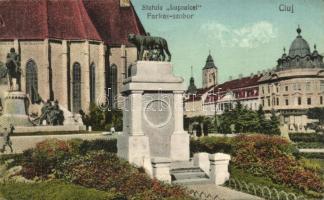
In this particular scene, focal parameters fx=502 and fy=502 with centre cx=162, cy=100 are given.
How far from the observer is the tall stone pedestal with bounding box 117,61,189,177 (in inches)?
693

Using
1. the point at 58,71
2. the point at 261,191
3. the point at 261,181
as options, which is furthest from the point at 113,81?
the point at 261,191

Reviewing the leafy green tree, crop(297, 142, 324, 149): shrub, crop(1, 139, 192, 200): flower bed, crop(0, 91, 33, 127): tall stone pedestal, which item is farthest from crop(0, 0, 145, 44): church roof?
crop(1, 139, 192, 200): flower bed

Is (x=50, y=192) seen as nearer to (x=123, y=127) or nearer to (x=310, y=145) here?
(x=123, y=127)

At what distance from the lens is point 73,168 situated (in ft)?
48.9

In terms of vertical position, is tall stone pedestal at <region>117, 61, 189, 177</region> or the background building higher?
the background building

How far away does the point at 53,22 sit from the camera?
5400cm

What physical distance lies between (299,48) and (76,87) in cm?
2995

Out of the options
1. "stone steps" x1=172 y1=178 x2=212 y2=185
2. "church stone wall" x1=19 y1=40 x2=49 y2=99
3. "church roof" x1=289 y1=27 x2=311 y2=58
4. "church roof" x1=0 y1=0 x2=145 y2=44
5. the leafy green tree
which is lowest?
"stone steps" x1=172 y1=178 x2=212 y2=185

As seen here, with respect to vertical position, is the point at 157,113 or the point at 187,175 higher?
the point at 157,113

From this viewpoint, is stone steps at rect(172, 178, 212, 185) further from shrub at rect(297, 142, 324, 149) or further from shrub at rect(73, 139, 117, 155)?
shrub at rect(297, 142, 324, 149)

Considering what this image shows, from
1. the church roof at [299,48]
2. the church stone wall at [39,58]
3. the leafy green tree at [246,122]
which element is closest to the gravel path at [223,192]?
the leafy green tree at [246,122]

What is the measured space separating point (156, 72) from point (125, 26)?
42.7 metres

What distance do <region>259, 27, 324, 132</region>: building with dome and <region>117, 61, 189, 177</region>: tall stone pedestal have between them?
4676 centimetres

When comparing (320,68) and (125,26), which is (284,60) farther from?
(125,26)
